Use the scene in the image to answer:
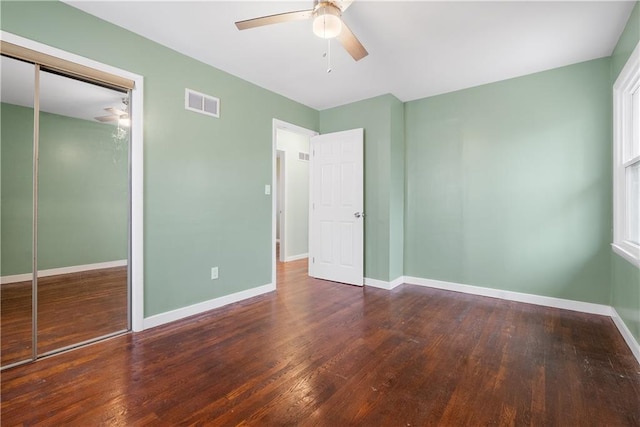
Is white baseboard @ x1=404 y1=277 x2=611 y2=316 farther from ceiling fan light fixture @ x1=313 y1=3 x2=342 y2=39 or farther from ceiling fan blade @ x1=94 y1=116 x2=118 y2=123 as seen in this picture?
ceiling fan blade @ x1=94 y1=116 x2=118 y2=123

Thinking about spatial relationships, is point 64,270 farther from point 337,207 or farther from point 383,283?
point 383,283

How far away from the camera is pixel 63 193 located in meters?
2.40

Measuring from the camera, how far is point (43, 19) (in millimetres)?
2127

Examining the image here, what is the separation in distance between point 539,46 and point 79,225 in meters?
4.48

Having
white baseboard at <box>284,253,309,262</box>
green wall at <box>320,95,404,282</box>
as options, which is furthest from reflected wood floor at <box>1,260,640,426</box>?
white baseboard at <box>284,253,309,262</box>

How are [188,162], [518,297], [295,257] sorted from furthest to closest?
1. [295,257]
2. [518,297]
3. [188,162]

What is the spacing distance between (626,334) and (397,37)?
3.19m

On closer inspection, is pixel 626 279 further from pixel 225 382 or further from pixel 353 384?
pixel 225 382

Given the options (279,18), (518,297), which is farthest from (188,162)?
(518,297)

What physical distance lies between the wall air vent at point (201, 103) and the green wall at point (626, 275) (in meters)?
3.65

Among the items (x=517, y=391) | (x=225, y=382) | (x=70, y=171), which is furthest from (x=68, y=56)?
(x=517, y=391)

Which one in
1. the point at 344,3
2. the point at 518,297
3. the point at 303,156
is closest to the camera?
the point at 344,3

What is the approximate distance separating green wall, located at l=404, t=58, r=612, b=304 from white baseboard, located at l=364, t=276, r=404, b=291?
0.76 feet

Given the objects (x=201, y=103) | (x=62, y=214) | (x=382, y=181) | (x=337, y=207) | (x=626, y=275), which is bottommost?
(x=626, y=275)
